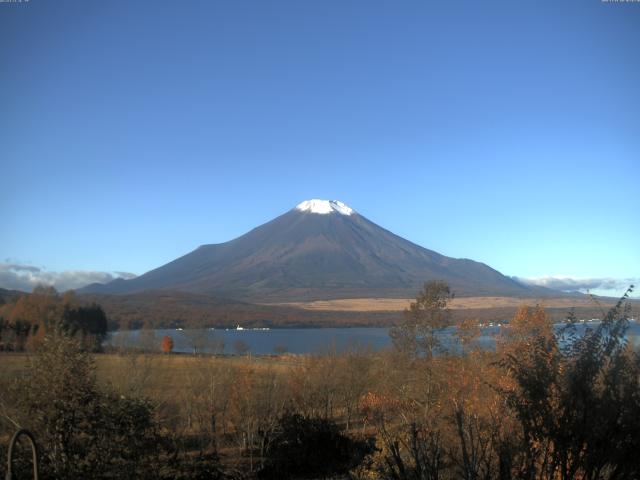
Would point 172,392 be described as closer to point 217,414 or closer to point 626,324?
point 217,414

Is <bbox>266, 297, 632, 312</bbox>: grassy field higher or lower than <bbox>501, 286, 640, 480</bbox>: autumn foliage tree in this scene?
lower

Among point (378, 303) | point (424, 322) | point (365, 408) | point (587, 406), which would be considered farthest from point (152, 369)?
point (378, 303)

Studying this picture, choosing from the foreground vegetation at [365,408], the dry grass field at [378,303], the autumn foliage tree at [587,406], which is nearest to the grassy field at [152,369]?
the foreground vegetation at [365,408]

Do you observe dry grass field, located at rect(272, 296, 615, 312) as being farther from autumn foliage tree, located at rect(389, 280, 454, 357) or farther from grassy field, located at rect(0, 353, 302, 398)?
grassy field, located at rect(0, 353, 302, 398)

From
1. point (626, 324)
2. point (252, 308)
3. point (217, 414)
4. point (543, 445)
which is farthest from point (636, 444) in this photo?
A: point (252, 308)

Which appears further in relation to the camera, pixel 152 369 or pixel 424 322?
pixel 424 322

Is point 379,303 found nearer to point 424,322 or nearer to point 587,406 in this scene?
point 424,322

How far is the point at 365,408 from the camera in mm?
27016

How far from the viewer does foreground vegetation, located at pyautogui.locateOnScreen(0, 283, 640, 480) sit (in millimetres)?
4535

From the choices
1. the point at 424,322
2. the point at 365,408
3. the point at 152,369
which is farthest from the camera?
the point at 424,322

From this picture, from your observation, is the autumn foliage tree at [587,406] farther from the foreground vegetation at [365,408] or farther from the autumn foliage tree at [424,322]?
the autumn foliage tree at [424,322]

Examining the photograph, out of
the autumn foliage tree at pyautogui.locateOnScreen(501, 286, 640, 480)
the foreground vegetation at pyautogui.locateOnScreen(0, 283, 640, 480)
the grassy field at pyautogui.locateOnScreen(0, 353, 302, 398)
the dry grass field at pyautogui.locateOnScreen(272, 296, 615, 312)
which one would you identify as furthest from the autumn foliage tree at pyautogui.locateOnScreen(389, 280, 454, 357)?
the dry grass field at pyautogui.locateOnScreen(272, 296, 615, 312)

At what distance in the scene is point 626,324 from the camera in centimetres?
485

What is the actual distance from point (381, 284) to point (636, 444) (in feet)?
640
